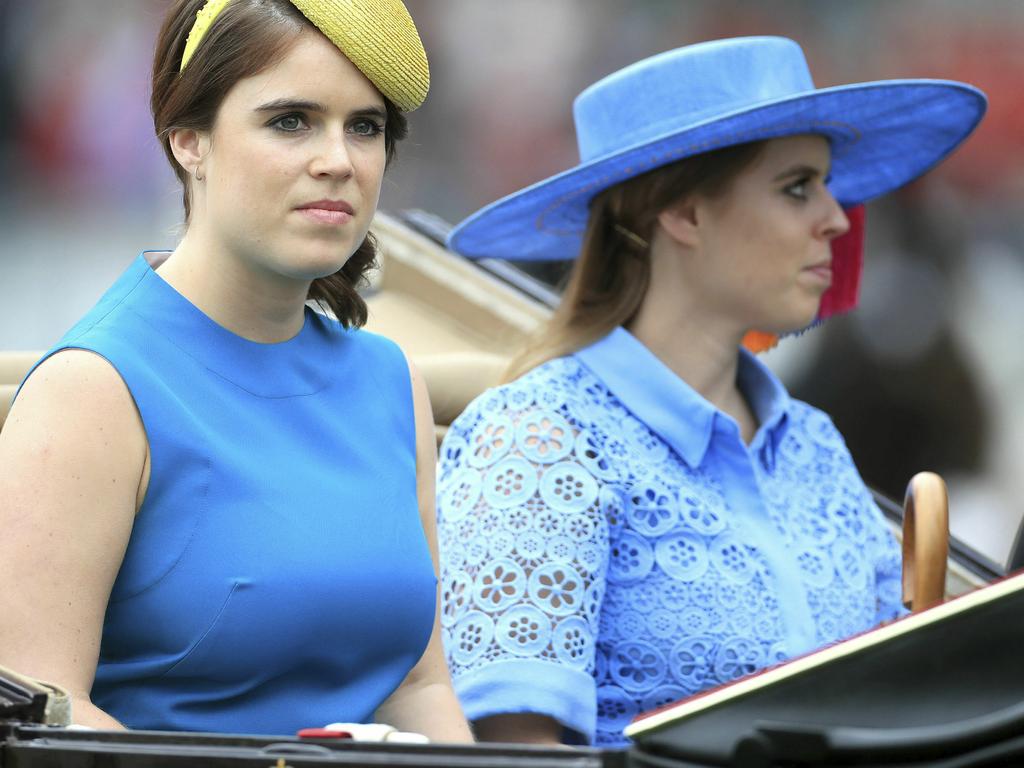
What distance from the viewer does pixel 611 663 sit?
173cm

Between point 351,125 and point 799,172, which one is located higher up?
point 799,172

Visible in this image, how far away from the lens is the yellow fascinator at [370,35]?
1.25m

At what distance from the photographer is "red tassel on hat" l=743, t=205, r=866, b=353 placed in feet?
7.34

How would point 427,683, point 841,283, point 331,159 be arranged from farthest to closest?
point 841,283
point 427,683
point 331,159

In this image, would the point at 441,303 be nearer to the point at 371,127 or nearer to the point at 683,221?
the point at 683,221

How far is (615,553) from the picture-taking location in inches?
69.2

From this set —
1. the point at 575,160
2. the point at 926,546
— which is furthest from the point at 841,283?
the point at 575,160

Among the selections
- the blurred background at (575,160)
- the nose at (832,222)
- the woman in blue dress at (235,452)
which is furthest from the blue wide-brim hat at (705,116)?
the blurred background at (575,160)

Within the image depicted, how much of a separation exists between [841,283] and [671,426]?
50 centimetres

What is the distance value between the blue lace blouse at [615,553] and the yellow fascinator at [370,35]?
560mm

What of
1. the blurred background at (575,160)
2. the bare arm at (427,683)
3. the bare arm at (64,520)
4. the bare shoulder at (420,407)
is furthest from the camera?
the blurred background at (575,160)

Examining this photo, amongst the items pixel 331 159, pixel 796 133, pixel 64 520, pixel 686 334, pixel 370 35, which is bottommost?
pixel 64 520

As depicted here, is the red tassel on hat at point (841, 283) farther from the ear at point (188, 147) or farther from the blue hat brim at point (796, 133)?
the ear at point (188, 147)

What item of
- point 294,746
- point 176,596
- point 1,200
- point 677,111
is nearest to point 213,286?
point 176,596
